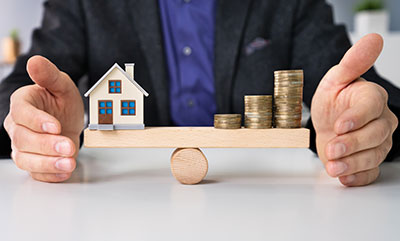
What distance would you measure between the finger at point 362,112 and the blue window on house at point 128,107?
0.38 metres

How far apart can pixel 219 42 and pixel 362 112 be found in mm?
736

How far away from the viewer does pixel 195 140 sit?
2.43 ft

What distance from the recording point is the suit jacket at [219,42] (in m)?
1.33

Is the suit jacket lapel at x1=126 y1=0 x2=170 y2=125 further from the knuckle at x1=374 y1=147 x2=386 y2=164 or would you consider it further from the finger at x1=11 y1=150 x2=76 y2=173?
the knuckle at x1=374 y1=147 x2=386 y2=164

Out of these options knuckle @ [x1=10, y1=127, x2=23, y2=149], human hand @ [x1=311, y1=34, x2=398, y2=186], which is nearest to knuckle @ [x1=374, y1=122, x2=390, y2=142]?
human hand @ [x1=311, y1=34, x2=398, y2=186]

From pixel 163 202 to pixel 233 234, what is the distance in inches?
6.8

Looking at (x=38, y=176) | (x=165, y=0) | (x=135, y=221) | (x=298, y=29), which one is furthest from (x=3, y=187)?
(x=298, y=29)

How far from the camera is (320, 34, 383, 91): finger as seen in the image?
706 millimetres

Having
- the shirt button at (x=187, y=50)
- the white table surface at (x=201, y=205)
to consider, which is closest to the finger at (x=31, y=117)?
the white table surface at (x=201, y=205)

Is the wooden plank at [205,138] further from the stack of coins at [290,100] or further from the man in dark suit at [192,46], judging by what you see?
the man in dark suit at [192,46]

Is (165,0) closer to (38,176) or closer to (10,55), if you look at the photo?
(38,176)

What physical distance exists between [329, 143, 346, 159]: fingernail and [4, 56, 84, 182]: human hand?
47 cm

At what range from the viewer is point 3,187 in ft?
2.40

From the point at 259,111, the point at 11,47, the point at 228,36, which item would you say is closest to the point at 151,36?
the point at 228,36
